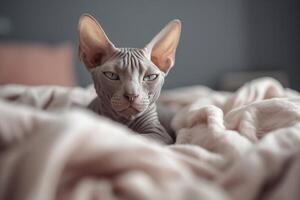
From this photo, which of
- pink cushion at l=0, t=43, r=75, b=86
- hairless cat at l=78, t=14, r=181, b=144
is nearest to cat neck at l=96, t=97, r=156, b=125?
hairless cat at l=78, t=14, r=181, b=144

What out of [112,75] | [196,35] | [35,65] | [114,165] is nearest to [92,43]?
[112,75]

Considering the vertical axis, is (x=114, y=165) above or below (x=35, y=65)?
above

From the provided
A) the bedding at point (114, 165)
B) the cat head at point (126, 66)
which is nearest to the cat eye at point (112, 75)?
the cat head at point (126, 66)

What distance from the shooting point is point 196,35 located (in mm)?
2336

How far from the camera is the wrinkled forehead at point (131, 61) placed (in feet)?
2.08

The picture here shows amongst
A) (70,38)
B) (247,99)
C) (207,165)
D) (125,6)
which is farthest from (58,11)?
(207,165)

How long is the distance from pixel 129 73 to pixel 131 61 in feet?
0.08

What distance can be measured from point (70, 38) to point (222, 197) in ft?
6.69

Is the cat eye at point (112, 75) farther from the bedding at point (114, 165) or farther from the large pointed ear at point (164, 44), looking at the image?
the bedding at point (114, 165)

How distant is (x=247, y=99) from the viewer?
855mm

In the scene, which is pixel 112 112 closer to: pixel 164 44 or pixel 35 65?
pixel 164 44

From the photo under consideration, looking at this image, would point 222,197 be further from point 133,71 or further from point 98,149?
point 133,71

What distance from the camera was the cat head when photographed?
2.06 feet

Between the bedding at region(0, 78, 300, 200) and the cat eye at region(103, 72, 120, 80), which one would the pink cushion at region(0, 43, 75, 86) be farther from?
the bedding at region(0, 78, 300, 200)
